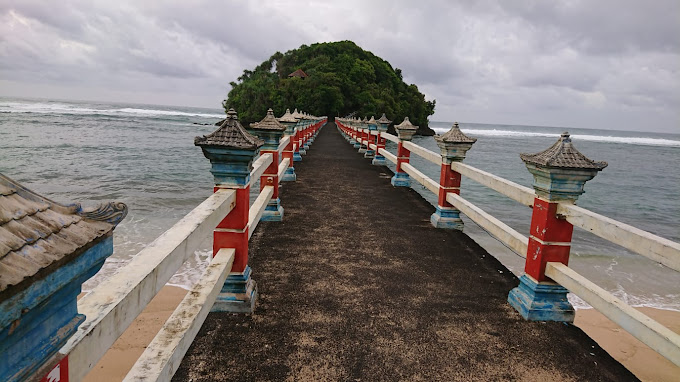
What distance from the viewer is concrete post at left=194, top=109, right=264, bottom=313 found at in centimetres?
304

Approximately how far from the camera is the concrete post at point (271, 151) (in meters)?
5.58

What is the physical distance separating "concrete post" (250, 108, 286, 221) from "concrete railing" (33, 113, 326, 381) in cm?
117

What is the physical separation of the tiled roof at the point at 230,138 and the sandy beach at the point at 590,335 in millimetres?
2949

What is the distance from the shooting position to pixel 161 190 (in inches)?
657

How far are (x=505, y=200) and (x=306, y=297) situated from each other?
649 inches

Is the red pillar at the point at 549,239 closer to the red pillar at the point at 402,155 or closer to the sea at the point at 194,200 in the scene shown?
the sea at the point at 194,200

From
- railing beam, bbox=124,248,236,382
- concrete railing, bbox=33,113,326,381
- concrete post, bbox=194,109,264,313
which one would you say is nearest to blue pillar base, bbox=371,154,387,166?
concrete railing, bbox=33,113,326,381

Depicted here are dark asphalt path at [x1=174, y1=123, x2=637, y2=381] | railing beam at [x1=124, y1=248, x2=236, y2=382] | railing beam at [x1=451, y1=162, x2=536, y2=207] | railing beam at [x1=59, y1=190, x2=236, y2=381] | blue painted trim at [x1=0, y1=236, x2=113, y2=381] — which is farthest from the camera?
railing beam at [x1=451, y1=162, x2=536, y2=207]

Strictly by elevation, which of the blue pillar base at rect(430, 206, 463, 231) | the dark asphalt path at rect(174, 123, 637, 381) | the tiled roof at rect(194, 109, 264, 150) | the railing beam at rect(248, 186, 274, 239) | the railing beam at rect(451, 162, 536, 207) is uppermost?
the tiled roof at rect(194, 109, 264, 150)

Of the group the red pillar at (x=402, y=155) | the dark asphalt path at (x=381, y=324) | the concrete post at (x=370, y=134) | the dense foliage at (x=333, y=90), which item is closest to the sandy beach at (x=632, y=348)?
the dark asphalt path at (x=381, y=324)

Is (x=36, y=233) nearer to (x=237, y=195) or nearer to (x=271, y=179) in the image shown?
(x=237, y=195)

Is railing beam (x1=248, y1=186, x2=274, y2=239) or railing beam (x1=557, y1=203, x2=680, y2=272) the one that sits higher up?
railing beam (x1=557, y1=203, x2=680, y2=272)

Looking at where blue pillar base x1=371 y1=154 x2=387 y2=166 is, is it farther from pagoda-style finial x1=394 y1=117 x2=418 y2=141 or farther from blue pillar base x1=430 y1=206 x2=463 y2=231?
blue pillar base x1=430 y1=206 x2=463 y2=231

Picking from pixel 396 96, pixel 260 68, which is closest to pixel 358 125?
pixel 396 96
